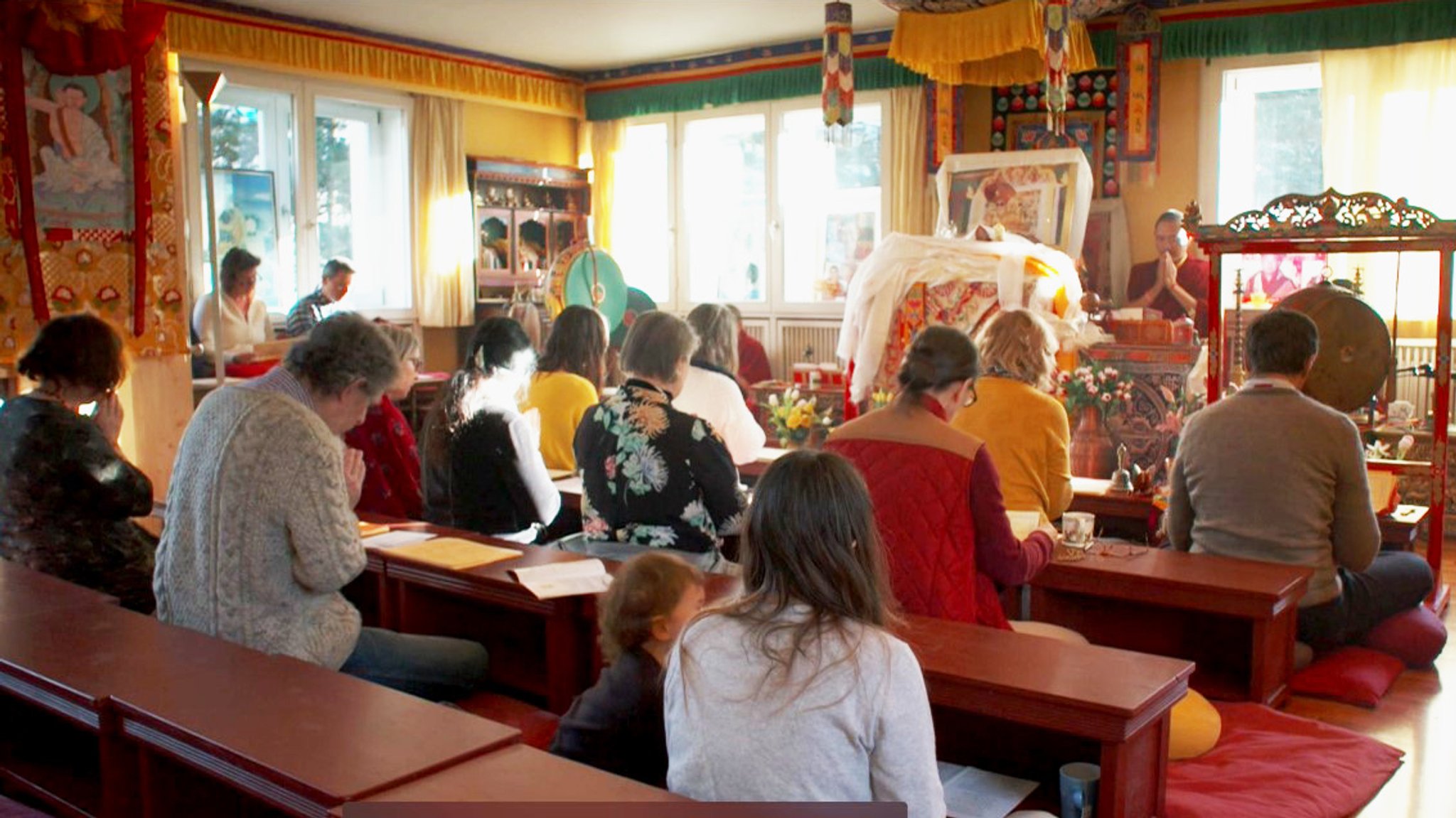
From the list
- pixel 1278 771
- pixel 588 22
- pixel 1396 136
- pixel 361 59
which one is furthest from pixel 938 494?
pixel 361 59

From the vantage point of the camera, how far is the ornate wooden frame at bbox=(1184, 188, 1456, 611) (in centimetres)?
439

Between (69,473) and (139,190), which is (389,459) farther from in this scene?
(139,190)

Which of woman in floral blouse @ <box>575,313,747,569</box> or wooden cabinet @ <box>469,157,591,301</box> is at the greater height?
wooden cabinet @ <box>469,157,591,301</box>

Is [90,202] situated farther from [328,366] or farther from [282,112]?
[282,112]

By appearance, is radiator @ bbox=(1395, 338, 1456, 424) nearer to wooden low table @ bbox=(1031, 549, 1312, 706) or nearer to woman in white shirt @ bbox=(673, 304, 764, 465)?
wooden low table @ bbox=(1031, 549, 1312, 706)

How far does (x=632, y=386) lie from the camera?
10.8 ft

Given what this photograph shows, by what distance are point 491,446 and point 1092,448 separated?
2501mm

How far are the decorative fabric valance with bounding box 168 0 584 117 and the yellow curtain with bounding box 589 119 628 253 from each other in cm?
27

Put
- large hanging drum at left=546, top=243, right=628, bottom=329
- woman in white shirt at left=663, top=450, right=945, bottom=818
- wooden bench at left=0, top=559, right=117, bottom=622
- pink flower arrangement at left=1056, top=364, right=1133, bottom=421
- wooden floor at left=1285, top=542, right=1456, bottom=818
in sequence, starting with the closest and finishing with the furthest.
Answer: woman in white shirt at left=663, top=450, right=945, bottom=818 < wooden bench at left=0, top=559, right=117, bottom=622 < wooden floor at left=1285, top=542, right=1456, bottom=818 < pink flower arrangement at left=1056, top=364, right=1133, bottom=421 < large hanging drum at left=546, top=243, right=628, bottom=329

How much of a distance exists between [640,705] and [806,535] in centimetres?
68

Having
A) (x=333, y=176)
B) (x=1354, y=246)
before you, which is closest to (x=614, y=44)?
(x=333, y=176)

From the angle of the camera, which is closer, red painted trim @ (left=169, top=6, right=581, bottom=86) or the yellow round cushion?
the yellow round cushion

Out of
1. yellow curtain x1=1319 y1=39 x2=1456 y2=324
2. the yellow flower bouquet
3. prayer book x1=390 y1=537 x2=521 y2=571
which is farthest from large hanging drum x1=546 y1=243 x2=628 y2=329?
prayer book x1=390 y1=537 x2=521 y2=571

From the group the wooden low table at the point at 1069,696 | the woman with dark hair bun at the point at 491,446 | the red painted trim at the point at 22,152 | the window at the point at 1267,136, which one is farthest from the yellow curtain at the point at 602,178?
the wooden low table at the point at 1069,696
